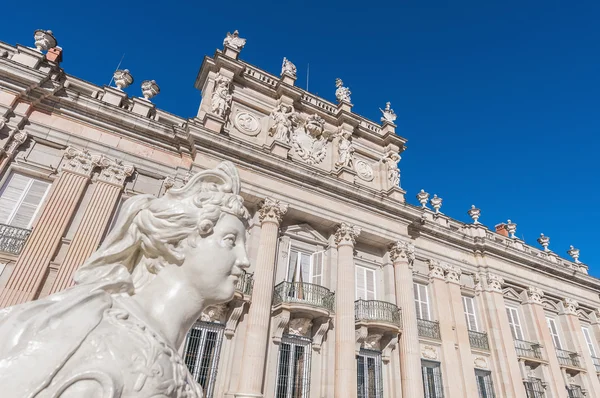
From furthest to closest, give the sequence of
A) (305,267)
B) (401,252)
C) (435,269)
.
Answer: (435,269) → (401,252) → (305,267)

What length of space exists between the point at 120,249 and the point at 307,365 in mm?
9413

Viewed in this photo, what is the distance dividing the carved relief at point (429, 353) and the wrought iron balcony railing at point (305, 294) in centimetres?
419

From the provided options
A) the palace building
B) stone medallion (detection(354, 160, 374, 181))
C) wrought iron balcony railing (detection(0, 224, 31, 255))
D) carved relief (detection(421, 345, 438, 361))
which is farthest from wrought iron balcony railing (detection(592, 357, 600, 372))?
wrought iron balcony railing (detection(0, 224, 31, 255))

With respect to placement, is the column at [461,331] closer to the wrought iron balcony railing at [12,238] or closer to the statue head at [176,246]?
the statue head at [176,246]

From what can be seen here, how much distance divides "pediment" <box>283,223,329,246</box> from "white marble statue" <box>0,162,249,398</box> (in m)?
9.81

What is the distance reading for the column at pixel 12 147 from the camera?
28.0ft

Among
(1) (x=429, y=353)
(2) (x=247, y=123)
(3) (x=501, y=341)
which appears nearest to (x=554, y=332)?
(3) (x=501, y=341)

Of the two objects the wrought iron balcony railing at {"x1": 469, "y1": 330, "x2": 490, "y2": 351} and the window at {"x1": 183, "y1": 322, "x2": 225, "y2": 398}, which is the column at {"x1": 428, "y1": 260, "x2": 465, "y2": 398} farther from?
the window at {"x1": 183, "y1": 322, "x2": 225, "y2": 398}

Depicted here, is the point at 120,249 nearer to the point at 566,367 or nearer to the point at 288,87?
the point at 288,87

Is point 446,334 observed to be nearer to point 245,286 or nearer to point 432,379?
point 432,379

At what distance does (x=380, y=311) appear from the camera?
11.3 meters

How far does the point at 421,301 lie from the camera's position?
43.9ft

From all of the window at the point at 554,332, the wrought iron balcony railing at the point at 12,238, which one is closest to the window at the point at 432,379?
the window at the point at 554,332

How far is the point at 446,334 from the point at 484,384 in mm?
2361
